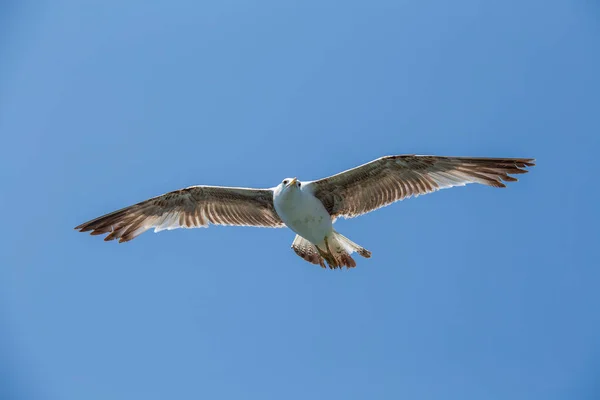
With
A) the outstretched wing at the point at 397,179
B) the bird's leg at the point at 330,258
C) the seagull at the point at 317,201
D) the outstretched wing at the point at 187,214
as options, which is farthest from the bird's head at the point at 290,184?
the bird's leg at the point at 330,258

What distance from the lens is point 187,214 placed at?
43.4 ft

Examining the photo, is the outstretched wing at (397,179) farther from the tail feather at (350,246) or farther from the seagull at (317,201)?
the tail feather at (350,246)

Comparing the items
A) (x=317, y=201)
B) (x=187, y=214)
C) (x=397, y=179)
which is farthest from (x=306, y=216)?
(x=187, y=214)

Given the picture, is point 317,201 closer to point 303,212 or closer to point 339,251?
point 303,212

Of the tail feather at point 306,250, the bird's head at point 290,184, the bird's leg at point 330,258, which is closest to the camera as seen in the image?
the bird's head at point 290,184

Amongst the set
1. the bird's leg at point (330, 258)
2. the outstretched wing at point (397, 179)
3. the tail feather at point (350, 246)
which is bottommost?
the bird's leg at point (330, 258)

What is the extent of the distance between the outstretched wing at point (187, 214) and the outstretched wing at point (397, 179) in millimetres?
1333

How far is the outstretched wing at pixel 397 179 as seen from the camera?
1171 centimetres

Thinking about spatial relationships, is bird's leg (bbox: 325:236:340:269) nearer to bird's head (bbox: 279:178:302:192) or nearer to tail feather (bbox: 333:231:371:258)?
tail feather (bbox: 333:231:371:258)

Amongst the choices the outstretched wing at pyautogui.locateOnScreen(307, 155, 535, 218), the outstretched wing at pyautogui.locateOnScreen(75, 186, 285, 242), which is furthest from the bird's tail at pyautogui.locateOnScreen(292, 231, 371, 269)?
the outstretched wing at pyautogui.locateOnScreen(75, 186, 285, 242)

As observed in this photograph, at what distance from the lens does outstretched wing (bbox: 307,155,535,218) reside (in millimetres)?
11711

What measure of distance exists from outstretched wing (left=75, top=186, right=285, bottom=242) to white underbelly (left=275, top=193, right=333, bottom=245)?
0.89 metres

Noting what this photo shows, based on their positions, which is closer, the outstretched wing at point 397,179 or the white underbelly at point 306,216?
the white underbelly at point 306,216

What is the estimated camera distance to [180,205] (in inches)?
520
